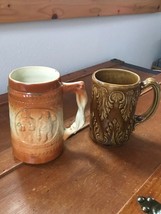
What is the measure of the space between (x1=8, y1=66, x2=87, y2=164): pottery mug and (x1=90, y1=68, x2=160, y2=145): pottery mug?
0.13 feet

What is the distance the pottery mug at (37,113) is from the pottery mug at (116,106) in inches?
1.6

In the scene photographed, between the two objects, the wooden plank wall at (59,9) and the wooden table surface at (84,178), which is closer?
the wooden table surface at (84,178)

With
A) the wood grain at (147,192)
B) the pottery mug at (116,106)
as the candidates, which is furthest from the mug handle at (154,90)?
the wood grain at (147,192)

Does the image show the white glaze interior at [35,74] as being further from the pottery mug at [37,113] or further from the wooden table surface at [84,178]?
the wooden table surface at [84,178]

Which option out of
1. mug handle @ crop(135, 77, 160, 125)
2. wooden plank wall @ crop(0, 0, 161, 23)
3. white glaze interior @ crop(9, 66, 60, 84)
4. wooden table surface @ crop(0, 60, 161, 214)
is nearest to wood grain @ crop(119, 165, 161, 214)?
wooden table surface @ crop(0, 60, 161, 214)

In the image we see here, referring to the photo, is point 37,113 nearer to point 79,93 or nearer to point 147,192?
point 79,93

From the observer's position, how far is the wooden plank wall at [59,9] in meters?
0.68

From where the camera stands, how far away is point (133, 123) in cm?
48

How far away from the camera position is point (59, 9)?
2.66 ft

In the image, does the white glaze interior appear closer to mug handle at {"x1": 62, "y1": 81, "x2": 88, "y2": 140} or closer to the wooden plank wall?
mug handle at {"x1": 62, "y1": 81, "x2": 88, "y2": 140}

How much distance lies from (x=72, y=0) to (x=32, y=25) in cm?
19

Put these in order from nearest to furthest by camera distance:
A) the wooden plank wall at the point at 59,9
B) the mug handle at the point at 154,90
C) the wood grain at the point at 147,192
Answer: the wood grain at the point at 147,192, the mug handle at the point at 154,90, the wooden plank wall at the point at 59,9

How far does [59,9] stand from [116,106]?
0.51 meters

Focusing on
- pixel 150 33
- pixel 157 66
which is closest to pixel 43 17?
pixel 150 33
